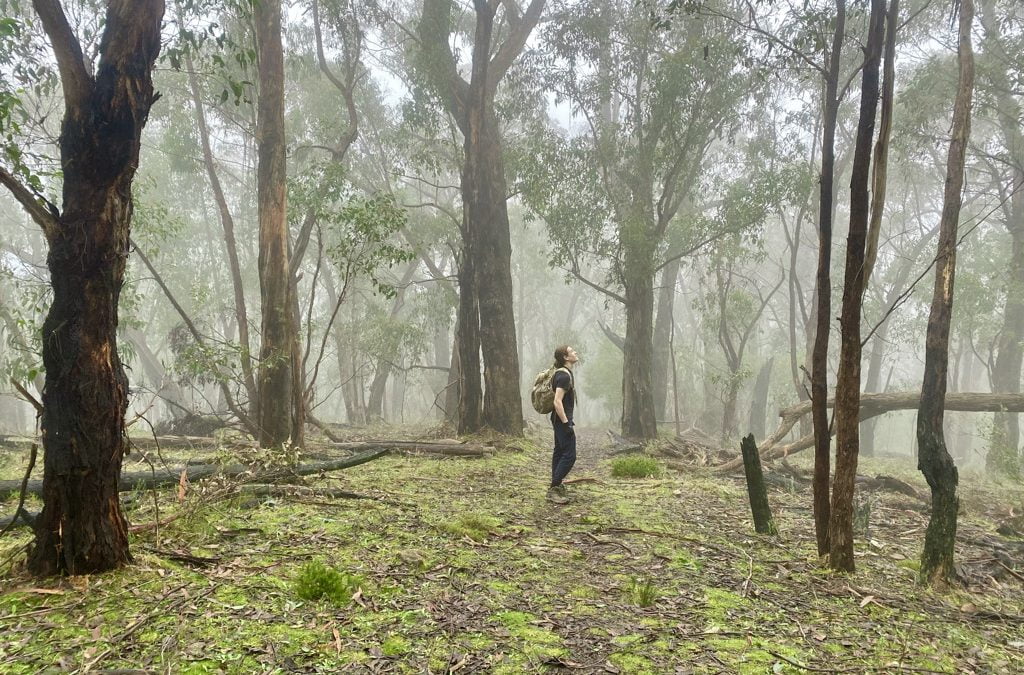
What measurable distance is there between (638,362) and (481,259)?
5.38 metres

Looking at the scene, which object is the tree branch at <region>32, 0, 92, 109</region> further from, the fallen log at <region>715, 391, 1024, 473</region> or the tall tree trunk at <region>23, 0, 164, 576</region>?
the fallen log at <region>715, 391, 1024, 473</region>

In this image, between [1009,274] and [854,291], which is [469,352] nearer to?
[854,291]

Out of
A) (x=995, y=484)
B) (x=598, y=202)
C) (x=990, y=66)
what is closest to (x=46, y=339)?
(x=598, y=202)

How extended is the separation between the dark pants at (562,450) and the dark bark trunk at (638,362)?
844 centimetres

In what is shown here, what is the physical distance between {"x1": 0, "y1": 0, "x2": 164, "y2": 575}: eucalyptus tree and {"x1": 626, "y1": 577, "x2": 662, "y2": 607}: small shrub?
3.58m

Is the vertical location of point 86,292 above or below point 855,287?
below

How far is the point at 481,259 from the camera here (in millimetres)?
14539

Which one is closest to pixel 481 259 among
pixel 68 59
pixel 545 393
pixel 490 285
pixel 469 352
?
pixel 490 285

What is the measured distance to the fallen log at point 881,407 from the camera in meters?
12.5

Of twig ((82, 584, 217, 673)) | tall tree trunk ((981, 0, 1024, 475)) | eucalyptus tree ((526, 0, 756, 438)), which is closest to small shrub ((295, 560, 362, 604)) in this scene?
twig ((82, 584, 217, 673))

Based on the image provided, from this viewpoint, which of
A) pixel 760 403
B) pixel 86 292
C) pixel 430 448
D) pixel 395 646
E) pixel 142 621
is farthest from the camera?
pixel 760 403

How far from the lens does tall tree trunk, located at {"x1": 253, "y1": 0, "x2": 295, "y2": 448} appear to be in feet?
33.0

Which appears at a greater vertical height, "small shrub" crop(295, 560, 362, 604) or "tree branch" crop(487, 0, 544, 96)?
"tree branch" crop(487, 0, 544, 96)

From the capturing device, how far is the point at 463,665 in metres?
3.66
